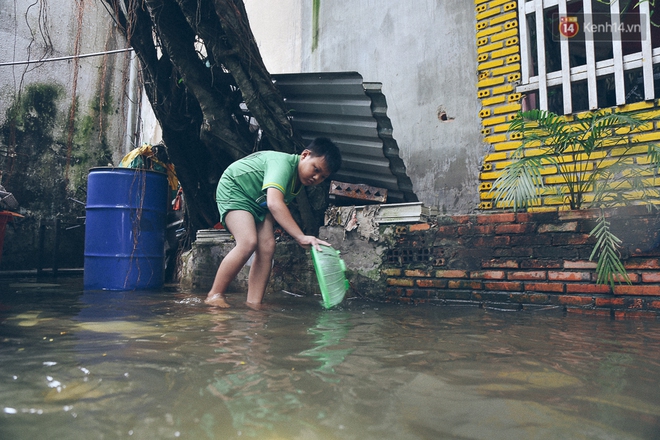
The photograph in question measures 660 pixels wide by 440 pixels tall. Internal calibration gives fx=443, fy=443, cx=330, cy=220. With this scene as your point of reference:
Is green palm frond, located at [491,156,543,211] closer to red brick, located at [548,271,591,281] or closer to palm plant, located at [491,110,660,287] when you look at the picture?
palm plant, located at [491,110,660,287]

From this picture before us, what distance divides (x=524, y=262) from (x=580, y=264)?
0.33 meters

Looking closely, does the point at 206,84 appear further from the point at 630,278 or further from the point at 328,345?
the point at 630,278

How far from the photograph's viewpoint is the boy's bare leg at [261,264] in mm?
3201

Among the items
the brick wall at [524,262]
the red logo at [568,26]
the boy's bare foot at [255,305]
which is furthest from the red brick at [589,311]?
the red logo at [568,26]

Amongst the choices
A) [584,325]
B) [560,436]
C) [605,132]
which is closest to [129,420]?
[560,436]

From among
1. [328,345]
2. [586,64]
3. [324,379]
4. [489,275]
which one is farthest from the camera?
[586,64]

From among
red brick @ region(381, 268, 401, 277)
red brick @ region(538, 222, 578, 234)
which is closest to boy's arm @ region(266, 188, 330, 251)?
red brick @ region(381, 268, 401, 277)

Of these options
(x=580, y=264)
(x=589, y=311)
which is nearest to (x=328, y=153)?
(x=580, y=264)

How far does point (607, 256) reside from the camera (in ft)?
8.69

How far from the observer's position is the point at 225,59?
3.58m

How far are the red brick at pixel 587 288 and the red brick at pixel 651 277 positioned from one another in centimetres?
20

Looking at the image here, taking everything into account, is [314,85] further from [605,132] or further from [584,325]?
[584,325]

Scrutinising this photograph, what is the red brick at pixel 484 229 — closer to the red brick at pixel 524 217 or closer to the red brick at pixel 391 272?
Answer: the red brick at pixel 524 217

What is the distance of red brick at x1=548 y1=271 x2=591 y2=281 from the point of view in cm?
278
